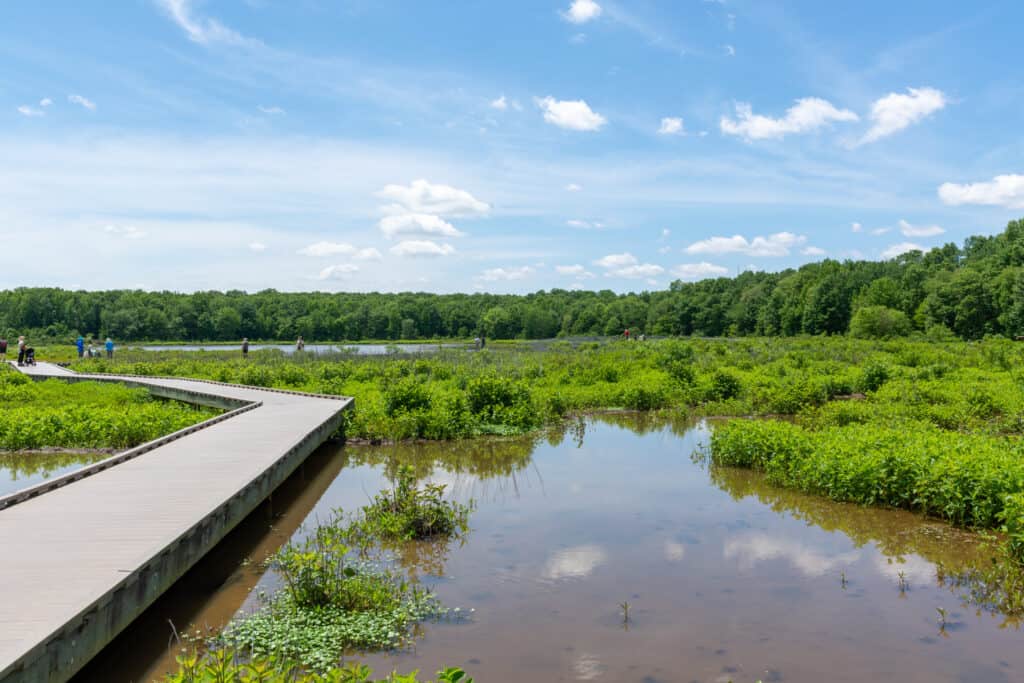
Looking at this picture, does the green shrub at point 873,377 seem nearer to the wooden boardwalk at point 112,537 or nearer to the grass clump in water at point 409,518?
the grass clump in water at point 409,518

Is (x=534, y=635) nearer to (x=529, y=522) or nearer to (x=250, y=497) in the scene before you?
(x=529, y=522)

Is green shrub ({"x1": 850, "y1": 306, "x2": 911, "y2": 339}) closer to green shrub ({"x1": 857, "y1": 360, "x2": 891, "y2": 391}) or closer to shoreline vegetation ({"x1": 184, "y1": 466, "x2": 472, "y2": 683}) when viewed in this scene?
green shrub ({"x1": 857, "y1": 360, "x2": 891, "y2": 391})

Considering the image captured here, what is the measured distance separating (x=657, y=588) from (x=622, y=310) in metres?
113

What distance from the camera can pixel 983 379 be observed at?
74.0 feet

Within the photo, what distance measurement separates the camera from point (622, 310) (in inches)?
4705

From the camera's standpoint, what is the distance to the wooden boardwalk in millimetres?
4965

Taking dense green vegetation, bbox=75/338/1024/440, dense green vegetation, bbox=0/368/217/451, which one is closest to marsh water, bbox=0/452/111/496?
dense green vegetation, bbox=0/368/217/451

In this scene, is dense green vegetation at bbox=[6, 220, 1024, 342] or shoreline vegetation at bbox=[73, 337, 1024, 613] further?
dense green vegetation at bbox=[6, 220, 1024, 342]

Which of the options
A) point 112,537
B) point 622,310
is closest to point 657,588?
point 112,537

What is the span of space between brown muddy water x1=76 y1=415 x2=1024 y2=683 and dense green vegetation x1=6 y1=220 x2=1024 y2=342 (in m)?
56.3

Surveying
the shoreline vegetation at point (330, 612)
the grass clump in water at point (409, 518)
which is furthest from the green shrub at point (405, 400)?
the shoreline vegetation at point (330, 612)

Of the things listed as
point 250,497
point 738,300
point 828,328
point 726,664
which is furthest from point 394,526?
point 738,300

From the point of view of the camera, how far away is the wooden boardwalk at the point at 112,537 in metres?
4.96

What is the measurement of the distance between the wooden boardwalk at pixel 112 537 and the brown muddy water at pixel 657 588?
0.72m
